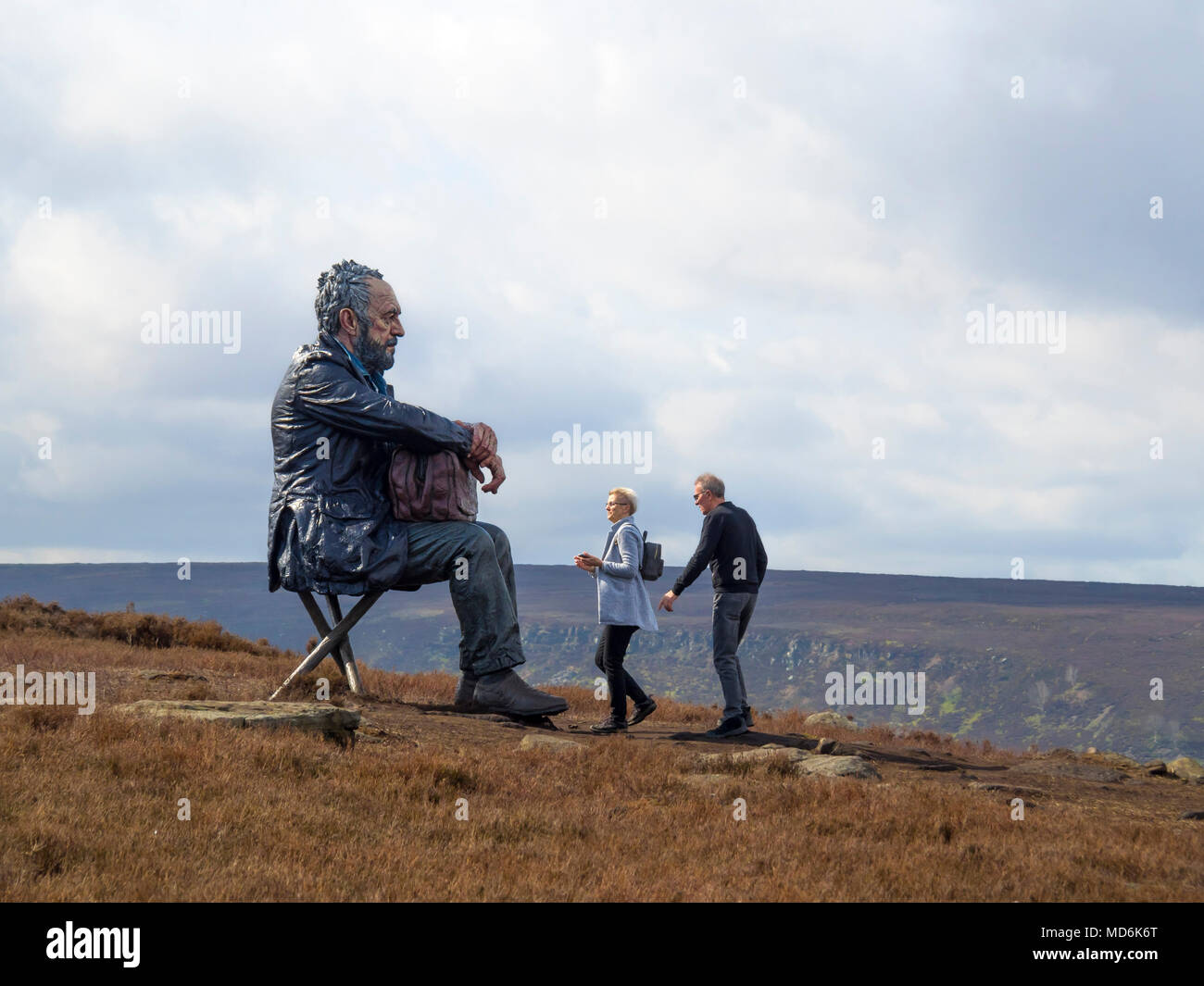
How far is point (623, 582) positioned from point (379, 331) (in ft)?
10.3

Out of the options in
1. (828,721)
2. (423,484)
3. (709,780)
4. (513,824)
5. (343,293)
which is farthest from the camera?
(828,721)

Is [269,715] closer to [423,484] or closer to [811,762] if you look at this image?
[423,484]

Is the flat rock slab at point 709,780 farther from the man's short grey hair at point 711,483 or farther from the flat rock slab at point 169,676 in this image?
the flat rock slab at point 169,676

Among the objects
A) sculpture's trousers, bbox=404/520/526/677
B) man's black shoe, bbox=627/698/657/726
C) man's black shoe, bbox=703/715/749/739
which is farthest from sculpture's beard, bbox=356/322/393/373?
man's black shoe, bbox=703/715/749/739

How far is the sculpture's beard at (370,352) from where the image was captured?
9961 millimetres

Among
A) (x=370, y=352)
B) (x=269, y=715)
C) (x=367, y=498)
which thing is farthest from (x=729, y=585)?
(x=269, y=715)

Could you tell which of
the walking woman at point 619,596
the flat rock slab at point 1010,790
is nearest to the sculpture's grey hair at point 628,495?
the walking woman at point 619,596

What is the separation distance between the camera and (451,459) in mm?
9617

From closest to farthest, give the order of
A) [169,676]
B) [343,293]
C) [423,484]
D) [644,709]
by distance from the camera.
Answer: [423,484] < [343,293] < [644,709] < [169,676]

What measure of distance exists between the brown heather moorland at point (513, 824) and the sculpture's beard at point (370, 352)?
9.71 feet

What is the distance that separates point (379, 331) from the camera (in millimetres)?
9992
